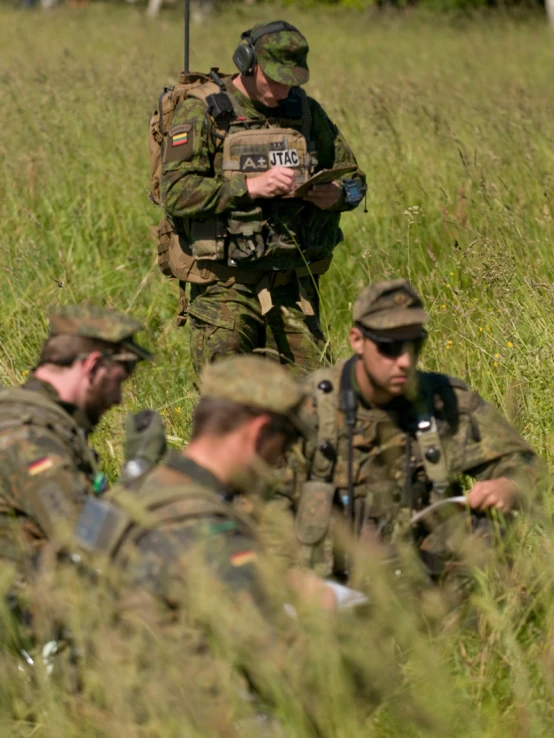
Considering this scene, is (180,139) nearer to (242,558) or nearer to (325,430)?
(325,430)

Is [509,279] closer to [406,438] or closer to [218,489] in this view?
[406,438]

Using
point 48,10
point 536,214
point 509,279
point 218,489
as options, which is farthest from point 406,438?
point 48,10

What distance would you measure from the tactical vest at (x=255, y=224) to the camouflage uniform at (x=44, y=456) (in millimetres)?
1868

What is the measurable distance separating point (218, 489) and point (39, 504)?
64cm

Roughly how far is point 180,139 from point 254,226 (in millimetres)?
484

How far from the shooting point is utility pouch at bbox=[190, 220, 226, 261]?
219 inches

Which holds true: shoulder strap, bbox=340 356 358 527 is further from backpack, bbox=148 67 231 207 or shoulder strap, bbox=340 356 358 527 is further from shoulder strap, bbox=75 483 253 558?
backpack, bbox=148 67 231 207

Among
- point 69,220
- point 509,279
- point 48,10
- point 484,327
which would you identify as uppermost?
point 509,279

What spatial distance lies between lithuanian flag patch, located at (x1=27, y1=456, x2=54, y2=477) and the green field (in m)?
0.61

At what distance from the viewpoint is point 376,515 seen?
3.98 m

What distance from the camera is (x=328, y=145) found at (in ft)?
18.8

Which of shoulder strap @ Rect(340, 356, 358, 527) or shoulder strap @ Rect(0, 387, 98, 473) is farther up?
shoulder strap @ Rect(0, 387, 98, 473)

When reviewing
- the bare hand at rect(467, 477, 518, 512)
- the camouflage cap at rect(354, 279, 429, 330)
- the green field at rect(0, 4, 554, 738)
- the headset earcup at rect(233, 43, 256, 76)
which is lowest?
the green field at rect(0, 4, 554, 738)

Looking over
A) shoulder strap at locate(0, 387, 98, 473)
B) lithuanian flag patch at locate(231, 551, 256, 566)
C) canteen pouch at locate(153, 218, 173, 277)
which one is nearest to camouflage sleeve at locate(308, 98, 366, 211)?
canteen pouch at locate(153, 218, 173, 277)
